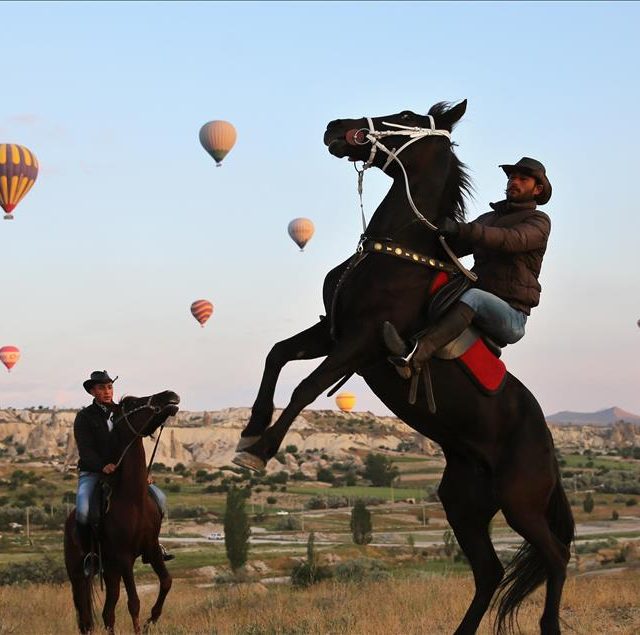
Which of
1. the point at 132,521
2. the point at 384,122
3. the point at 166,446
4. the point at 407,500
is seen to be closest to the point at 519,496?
the point at 384,122

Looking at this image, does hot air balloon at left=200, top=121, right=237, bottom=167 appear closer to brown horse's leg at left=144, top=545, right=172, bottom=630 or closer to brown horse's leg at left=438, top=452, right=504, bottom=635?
brown horse's leg at left=144, top=545, right=172, bottom=630

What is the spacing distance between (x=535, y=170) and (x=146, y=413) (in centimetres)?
646

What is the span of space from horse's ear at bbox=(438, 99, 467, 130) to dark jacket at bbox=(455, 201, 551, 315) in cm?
77

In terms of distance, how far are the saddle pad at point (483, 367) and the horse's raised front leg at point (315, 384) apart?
0.90 meters

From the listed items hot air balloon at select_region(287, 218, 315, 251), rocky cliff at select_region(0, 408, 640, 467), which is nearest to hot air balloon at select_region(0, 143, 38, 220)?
hot air balloon at select_region(287, 218, 315, 251)

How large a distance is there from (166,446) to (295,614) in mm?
132388

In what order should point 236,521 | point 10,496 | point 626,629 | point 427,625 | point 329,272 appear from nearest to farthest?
point 329,272 < point 626,629 < point 427,625 < point 236,521 < point 10,496

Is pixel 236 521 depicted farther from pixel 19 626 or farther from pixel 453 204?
pixel 453 204

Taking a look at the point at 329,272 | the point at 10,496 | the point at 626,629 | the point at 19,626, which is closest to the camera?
the point at 329,272

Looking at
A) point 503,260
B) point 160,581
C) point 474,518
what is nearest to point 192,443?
point 160,581

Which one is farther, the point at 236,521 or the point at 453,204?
the point at 236,521

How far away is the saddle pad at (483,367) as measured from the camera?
298 inches

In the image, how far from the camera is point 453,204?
7891 mm

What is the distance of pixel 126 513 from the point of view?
12477 millimetres
